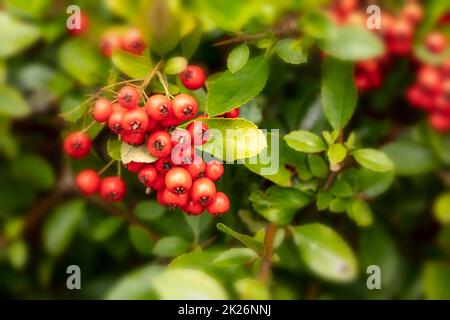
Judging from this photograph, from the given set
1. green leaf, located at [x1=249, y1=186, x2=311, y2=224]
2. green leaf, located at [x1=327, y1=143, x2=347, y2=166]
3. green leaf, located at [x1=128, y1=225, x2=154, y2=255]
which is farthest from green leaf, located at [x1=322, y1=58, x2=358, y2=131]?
green leaf, located at [x1=128, y1=225, x2=154, y2=255]

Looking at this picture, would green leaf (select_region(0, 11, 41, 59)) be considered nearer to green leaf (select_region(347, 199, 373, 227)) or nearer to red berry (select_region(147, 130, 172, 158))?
red berry (select_region(147, 130, 172, 158))

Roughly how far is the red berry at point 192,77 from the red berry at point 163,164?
0.51 ft

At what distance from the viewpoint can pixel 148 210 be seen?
1105 millimetres

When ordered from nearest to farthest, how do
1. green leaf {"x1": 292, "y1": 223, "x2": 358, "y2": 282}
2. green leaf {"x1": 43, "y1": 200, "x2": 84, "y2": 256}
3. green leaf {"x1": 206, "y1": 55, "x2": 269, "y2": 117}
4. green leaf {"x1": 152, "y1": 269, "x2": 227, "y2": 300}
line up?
green leaf {"x1": 152, "y1": 269, "x2": 227, "y2": 300} < green leaf {"x1": 206, "y1": 55, "x2": 269, "y2": 117} < green leaf {"x1": 292, "y1": 223, "x2": 358, "y2": 282} < green leaf {"x1": 43, "y1": 200, "x2": 84, "y2": 256}

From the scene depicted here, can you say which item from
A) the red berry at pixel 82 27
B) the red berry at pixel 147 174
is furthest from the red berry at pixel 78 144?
the red berry at pixel 82 27

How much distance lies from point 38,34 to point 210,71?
0.39m

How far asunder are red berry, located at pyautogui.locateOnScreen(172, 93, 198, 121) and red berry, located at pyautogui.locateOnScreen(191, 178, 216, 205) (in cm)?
11

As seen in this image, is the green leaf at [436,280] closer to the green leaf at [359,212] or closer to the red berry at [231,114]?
the green leaf at [359,212]

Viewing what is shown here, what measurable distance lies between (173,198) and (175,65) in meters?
0.23

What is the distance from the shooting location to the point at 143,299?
0.93 meters

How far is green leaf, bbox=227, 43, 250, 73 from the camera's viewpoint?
2.84ft

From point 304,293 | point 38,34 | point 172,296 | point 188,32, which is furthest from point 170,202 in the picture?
point 38,34

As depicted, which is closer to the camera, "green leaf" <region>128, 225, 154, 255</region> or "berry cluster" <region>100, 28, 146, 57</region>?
"berry cluster" <region>100, 28, 146, 57</region>

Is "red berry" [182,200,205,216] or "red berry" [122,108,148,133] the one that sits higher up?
"red berry" [122,108,148,133]
